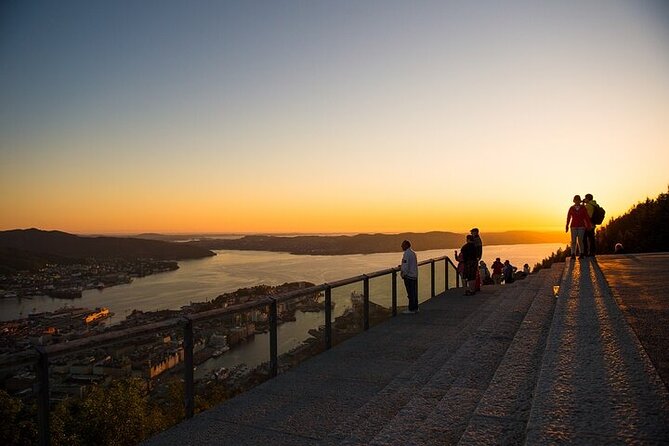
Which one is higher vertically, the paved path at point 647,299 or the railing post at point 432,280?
the paved path at point 647,299

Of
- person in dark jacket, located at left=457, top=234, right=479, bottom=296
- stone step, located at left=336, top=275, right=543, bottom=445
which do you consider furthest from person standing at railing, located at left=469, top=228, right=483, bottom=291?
stone step, located at left=336, top=275, right=543, bottom=445

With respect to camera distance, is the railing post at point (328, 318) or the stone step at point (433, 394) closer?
the stone step at point (433, 394)

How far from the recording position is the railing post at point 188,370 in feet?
12.9

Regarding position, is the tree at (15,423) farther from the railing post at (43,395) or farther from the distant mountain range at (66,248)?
the distant mountain range at (66,248)

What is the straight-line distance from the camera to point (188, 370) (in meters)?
3.98

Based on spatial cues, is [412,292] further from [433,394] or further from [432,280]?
[433,394]

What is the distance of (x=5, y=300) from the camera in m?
32.5

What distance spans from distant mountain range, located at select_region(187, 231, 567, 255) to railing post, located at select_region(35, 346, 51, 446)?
38.8 meters

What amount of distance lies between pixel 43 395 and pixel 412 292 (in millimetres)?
7074

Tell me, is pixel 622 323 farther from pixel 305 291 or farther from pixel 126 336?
pixel 126 336

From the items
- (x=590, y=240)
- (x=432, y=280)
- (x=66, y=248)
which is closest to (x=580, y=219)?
(x=590, y=240)

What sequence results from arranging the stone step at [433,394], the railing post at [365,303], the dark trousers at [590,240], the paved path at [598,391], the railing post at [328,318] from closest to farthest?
the paved path at [598,391]
the stone step at [433,394]
the railing post at [328,318]
the railing post at [365,303]
the dark trousers at [590,240]

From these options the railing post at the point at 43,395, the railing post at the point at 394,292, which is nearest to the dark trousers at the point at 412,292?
the railing post at the point at 394,292

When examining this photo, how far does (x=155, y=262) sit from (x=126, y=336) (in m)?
76.2
